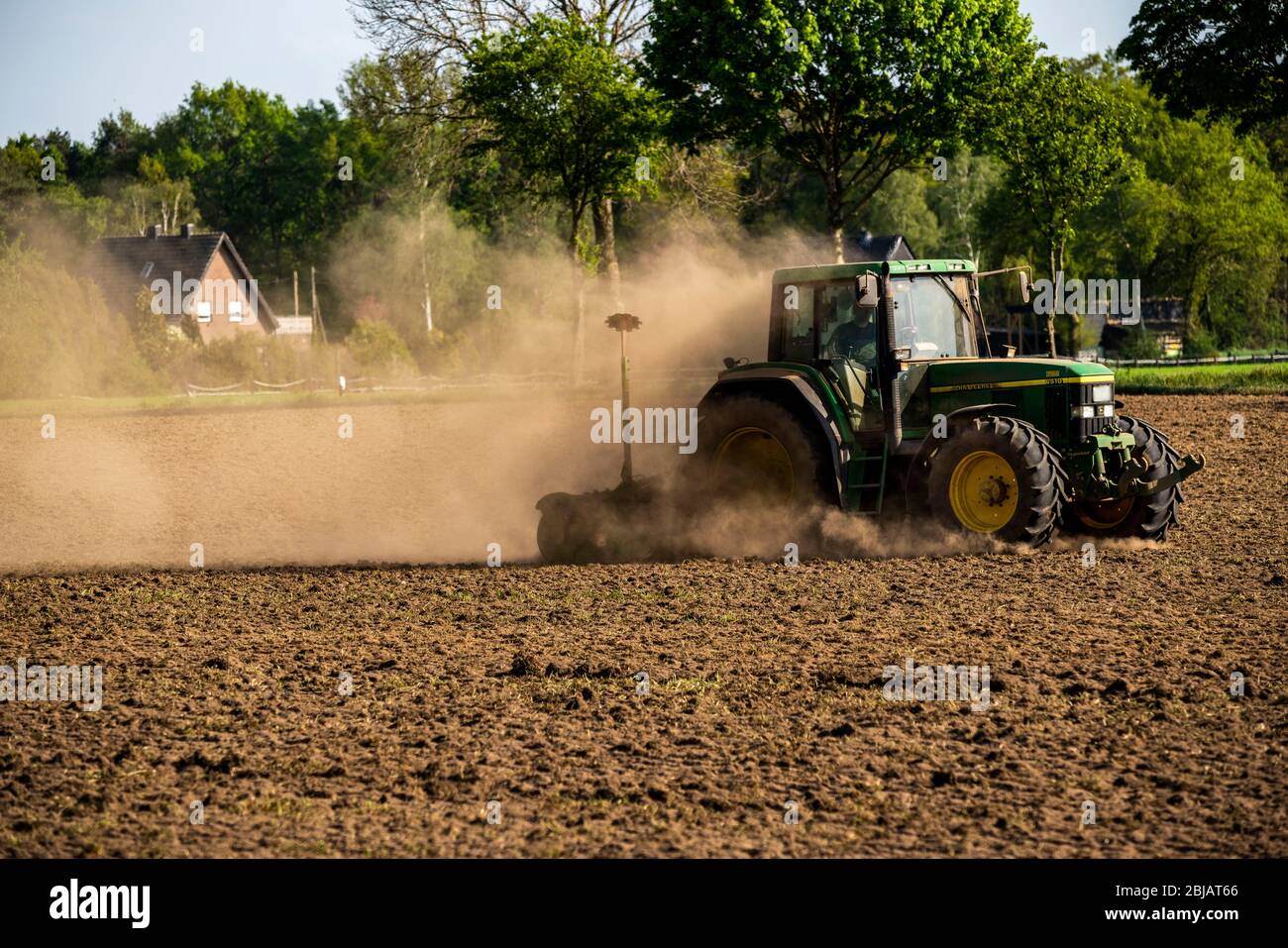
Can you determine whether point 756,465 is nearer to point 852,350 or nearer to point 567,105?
point 852,350

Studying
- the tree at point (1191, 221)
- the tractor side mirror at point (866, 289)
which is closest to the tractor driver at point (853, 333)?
the tractor side mirror at point (866, 289)

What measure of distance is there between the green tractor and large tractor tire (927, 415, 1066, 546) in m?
0.01

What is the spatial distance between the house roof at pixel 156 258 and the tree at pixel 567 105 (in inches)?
1392

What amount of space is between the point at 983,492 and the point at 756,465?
92.4 inches

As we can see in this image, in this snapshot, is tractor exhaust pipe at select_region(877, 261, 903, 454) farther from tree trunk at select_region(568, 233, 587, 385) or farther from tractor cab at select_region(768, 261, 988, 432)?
tree trunk at select_region(568, 233, 587, 385)

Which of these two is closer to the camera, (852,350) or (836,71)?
(852,350)

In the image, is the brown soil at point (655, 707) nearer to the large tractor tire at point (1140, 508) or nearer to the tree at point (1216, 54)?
the large tractor tire at point (1140, 508)

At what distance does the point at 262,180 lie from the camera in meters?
99.4

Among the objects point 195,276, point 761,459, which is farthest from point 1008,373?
point 195,276

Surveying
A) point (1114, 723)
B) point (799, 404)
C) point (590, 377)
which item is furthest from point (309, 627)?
point (590, 377)

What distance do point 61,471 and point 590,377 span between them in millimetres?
18443

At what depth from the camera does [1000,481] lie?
13.4 m

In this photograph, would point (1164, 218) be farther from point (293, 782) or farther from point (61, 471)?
point (293, 782)

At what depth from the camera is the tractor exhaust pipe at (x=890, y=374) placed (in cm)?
1355
